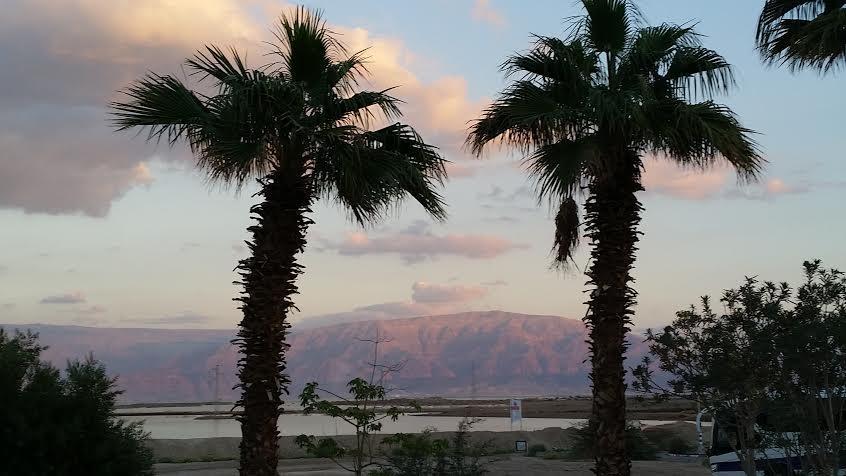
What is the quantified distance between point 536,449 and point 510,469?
40.5ft

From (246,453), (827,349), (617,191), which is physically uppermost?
(617,191)

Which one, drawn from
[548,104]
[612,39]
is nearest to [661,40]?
[612,39]

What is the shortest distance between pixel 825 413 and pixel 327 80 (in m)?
9.09

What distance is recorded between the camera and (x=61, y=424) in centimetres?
1134

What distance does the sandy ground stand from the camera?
25.5 m

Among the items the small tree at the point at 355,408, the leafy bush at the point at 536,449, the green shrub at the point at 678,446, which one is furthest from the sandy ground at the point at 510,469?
the small tree at the point at 355,408

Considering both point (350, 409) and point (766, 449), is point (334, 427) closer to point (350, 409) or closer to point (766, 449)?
point (766, 449)

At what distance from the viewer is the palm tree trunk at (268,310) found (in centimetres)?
1219

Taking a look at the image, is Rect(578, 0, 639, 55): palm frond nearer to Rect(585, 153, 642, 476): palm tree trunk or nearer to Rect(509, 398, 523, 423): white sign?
Rect(585, 153, 642, 476): palm tree trunk

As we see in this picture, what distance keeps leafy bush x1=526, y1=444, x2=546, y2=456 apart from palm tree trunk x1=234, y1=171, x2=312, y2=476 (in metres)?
26.6

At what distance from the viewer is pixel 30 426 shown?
11.1 meters

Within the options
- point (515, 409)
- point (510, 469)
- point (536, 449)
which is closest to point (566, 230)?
point (510, 469)

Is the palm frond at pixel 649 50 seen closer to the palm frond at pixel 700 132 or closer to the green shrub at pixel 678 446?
the palm frond at pixel 700 132

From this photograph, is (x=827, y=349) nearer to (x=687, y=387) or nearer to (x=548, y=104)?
(x=687, y=387)
